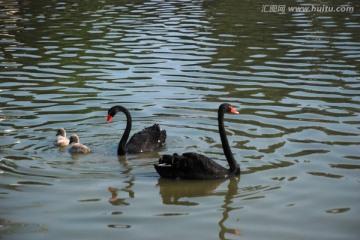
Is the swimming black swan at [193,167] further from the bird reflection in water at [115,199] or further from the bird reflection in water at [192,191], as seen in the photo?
the bird reflection in water at [115,199]

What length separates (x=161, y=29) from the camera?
21.3 m

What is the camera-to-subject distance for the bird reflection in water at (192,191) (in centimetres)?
841

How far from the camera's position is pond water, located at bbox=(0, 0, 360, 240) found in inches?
309

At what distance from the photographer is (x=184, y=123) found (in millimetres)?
11773

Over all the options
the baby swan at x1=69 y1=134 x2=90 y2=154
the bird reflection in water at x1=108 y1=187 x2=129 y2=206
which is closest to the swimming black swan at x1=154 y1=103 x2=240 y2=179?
the bird reflection in water at x1=108 y1=187 x2=129 y2=206

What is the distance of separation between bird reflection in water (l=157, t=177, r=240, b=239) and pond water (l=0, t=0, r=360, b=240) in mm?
23

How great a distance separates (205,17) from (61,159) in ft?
46.2

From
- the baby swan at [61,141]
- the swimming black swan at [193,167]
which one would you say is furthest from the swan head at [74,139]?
the swimming black swan at [193,167]

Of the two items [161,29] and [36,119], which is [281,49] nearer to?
[161,29]

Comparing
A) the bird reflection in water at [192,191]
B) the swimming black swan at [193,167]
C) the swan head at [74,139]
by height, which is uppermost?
the swimming black swan at [193,167]

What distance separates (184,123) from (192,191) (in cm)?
301

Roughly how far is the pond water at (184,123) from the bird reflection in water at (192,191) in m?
0.02

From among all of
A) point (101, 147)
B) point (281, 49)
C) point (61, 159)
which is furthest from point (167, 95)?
point (281, 49)

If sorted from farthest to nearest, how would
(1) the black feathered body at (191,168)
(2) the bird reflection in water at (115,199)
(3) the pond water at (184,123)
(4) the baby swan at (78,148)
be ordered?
(4) the baby swan at (78,148), (1) the black feathered body at (191,168), (2) the bird reflection in water at (115,199), (3) the pond water at (184,123)
